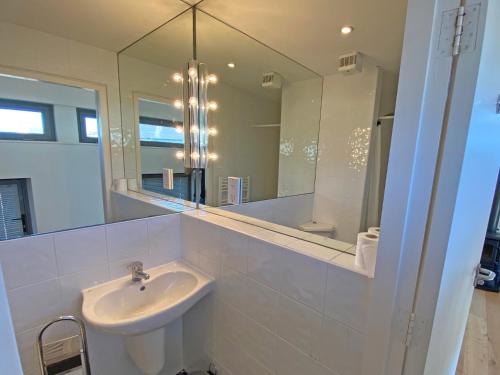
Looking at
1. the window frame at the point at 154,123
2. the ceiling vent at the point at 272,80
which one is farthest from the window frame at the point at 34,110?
the ceiling vent at the point at 272,80

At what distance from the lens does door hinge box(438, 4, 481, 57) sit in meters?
0.52

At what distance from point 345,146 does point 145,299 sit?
181 cm

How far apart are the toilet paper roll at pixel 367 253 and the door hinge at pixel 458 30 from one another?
1.84 feet

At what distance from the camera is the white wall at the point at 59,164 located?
137 cm

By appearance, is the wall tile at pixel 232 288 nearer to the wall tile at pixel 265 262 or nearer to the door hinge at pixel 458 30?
the wall tile at pixel 265 262

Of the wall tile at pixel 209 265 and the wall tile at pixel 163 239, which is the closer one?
the wall tile at pixel 209 265

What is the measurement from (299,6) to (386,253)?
1.40 metres

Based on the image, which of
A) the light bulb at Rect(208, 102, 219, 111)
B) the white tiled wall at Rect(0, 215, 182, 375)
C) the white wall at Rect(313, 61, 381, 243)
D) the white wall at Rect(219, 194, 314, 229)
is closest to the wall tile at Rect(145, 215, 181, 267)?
the white tiled wall at Rect(0, 215, 182, 375)

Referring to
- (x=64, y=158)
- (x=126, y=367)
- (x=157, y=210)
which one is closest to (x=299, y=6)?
(x=157, y=210)

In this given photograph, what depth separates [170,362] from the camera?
1.57 meters

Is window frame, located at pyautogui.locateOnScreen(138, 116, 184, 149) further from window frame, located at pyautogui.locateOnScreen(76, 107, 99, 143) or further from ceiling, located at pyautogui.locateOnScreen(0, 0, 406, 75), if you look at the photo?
ceiling, located at pyautogui.locateOnScreen(0, 0, 406, 75)

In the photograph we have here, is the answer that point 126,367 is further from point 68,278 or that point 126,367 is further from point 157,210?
point 157,210

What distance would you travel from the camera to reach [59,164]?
158cm

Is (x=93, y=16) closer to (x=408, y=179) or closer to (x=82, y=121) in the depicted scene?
(x=82, y=121)
